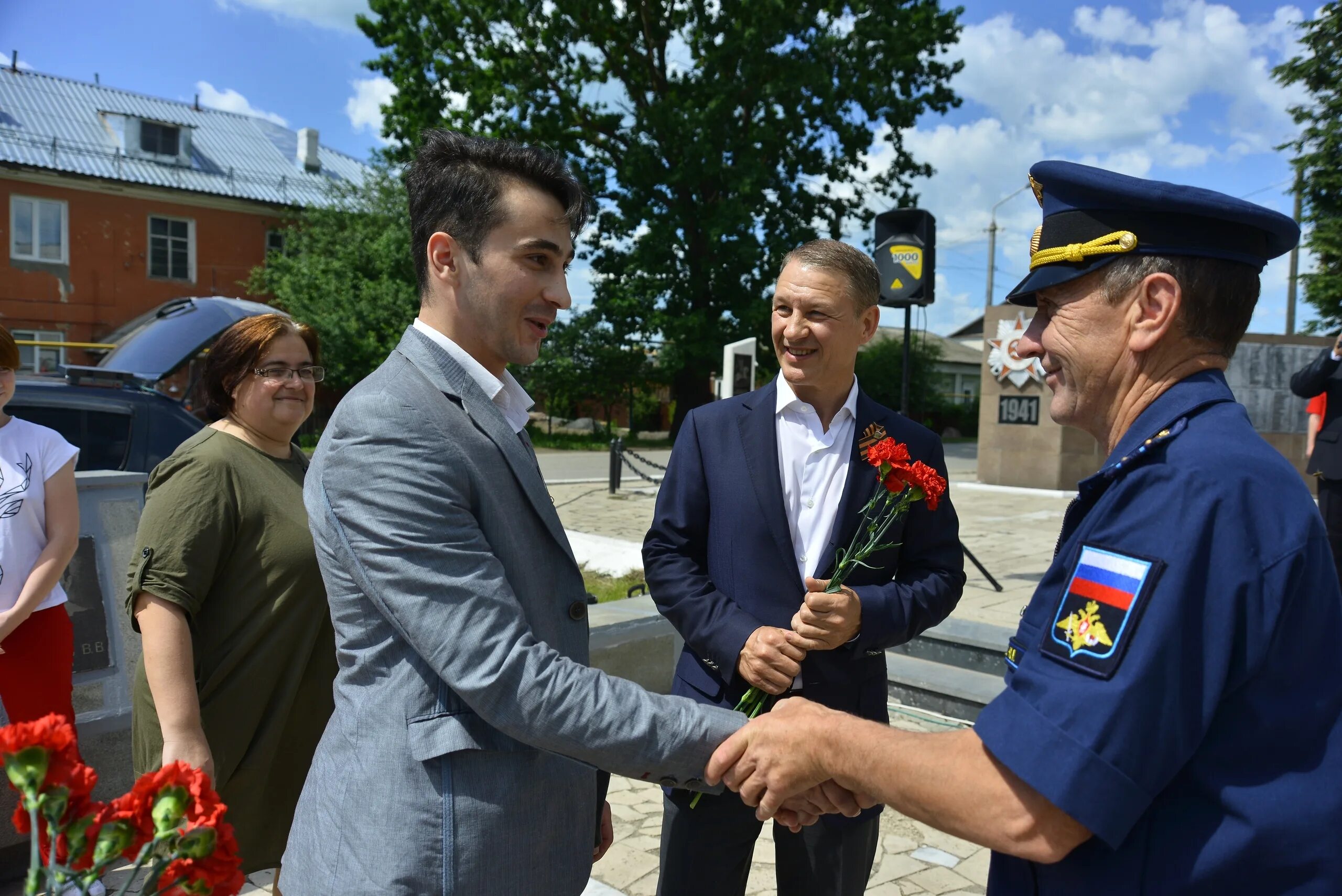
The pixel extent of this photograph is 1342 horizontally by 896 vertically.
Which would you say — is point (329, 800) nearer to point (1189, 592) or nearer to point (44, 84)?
point (1189, 592)

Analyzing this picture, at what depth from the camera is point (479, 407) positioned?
173 centimetres

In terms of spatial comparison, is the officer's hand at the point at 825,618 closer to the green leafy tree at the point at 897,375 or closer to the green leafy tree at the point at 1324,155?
the green leafy tree at the point at 1324,155

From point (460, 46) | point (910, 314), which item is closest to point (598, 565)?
point (910, 314)

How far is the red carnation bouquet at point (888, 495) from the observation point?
239cm

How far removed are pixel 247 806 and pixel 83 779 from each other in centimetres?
186

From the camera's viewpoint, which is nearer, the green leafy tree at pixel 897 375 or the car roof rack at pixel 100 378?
the car roof rack at pixel 100 378

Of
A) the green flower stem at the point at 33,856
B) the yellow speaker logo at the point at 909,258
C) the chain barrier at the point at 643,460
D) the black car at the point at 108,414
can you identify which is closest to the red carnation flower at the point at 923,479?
the green flower stem at the point at 33,856

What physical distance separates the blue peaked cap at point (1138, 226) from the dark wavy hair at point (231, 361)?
2233 millimetres

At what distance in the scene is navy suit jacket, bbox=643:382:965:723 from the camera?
250cm

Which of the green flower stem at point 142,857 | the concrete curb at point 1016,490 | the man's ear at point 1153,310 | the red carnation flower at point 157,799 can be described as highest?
the man's ear at point 1153,310

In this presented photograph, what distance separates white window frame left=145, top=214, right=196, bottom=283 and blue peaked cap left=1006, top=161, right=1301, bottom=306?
32447 millimetres

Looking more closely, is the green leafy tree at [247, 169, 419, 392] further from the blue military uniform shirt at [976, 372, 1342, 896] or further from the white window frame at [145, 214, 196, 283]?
→ the blue military uniform shirt at [976, 372, 1342, 896]

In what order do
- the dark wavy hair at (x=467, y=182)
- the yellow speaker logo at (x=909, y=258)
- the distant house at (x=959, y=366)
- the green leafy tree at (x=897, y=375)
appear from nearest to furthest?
1. the dark wavy hair at (x=467, y=182)
2. the yellow speaker logo at (x=909, y=258)
3. the green leafy tree at (x=897, y=375)
4. the distant house at (x=959, y=366)

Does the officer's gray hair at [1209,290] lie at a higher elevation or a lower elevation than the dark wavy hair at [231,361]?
higher
